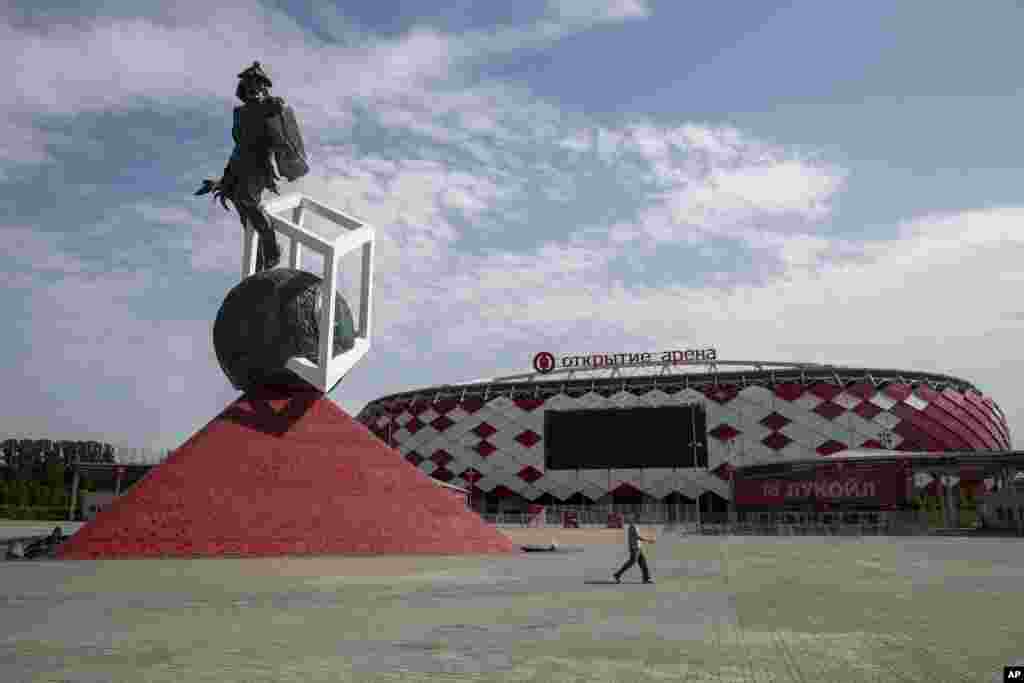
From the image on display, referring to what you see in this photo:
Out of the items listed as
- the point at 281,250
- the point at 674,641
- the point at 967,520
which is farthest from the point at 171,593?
the point at 967,520

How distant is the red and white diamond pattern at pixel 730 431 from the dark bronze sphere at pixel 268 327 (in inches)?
1749

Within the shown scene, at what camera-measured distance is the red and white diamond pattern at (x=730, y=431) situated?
6056 cm

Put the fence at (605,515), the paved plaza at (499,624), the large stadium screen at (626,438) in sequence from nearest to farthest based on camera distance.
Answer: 1. the paved plaza at (499,624)
2. the fence at (605,515)
3. the large stadium screen at (626,438)

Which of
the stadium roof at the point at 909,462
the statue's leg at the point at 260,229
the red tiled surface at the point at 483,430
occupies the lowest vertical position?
the stadium roof at the point at 909,462

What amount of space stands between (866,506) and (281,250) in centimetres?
4444

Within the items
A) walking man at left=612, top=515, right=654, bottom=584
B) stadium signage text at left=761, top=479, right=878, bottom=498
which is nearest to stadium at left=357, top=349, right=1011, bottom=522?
stadium signage text at left=761, top=479, right=878, bottom=498

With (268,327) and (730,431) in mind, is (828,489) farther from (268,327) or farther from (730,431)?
(268,327)

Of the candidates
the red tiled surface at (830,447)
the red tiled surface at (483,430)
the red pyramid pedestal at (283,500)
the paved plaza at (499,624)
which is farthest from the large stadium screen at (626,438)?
the paved plaza at (499,624)

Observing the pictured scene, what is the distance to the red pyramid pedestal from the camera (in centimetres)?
2061

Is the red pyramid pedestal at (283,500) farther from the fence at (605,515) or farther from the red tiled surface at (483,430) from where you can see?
the red tiled surface at (483,430)

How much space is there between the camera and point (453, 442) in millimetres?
71562

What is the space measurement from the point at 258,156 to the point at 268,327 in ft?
20.5

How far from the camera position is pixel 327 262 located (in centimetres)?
2442

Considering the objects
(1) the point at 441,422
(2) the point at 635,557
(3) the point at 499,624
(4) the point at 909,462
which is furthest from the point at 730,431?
(3) the point at 499,624
